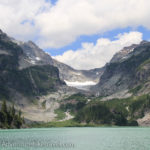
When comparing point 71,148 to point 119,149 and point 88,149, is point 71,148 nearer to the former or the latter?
point 88,149

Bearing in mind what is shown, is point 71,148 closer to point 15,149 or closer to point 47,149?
point 47,149

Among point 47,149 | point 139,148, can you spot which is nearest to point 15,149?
point 47,149

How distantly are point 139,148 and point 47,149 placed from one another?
28.9 m

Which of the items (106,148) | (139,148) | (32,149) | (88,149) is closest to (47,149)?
(32,149)

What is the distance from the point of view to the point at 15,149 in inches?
3310

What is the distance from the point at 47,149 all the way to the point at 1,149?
13.8 m

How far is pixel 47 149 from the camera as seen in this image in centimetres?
8681

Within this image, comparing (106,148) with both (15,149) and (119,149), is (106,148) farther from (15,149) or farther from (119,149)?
(15,149)

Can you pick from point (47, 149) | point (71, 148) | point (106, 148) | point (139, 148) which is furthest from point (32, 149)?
point (139, 148)

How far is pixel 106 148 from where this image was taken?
91.2m

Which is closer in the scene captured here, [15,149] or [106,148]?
[15,149]

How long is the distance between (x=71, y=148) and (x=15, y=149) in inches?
713

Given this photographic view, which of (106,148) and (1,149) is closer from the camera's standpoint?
(1,149)

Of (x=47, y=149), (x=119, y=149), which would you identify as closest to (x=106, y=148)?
(x=119, y=149)
